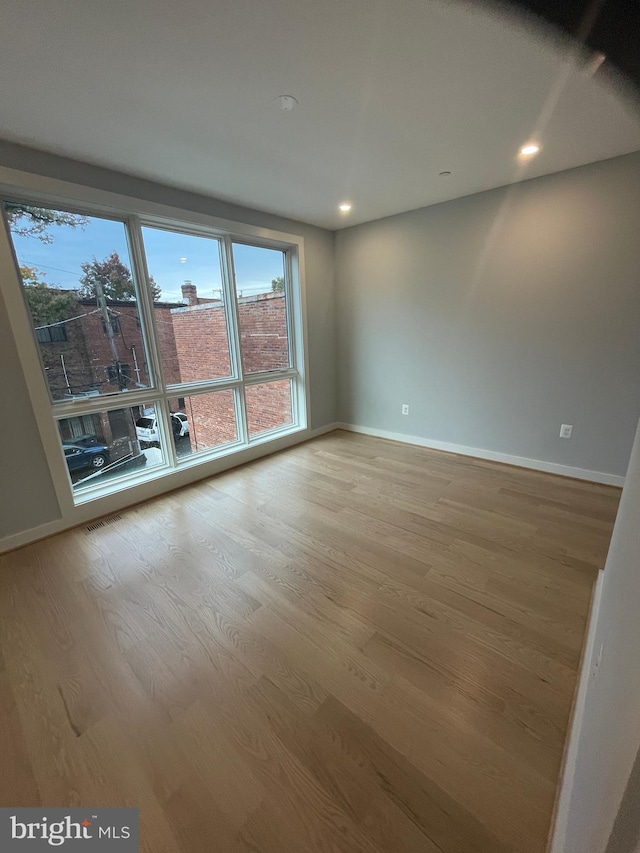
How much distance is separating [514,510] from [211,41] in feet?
10.2

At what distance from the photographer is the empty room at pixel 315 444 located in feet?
3.32

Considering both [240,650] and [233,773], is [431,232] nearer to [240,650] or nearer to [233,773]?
[240,650]

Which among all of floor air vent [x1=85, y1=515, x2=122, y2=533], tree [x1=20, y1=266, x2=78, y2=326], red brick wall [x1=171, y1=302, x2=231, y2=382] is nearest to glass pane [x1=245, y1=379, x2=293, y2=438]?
red brick wall [x1=171, y1=302, x2=231, y2=382]

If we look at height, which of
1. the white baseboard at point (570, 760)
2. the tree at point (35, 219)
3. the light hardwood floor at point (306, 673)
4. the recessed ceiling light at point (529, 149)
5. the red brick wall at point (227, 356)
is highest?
the recessed ceiling light at point (529, 149)

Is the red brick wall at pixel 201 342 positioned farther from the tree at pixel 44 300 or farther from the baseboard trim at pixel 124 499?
the baseboard trim at pixel 124 499

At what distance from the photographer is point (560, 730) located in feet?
3.70

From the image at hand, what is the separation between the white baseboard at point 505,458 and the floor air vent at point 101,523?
2.90 meters

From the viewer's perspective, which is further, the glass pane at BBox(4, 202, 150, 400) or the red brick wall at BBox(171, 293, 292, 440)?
the red brick wall at BBox(171, 293, 292, 440)

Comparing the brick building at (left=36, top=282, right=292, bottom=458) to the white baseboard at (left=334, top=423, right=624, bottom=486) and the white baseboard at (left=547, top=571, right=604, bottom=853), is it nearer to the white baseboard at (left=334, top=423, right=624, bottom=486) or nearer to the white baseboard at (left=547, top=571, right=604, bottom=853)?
the white baseboard at (left=334, top=423, right=624, bottom=486)

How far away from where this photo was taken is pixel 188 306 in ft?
9.86

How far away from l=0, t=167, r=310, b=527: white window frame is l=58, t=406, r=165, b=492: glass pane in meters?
0.06

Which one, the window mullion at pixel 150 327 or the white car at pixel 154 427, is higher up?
the window mullion at pixel 150 327

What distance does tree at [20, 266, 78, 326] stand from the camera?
2.16 meters

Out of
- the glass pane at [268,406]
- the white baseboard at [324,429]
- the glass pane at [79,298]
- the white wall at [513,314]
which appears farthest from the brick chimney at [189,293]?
the white baseboard at [324,429]
